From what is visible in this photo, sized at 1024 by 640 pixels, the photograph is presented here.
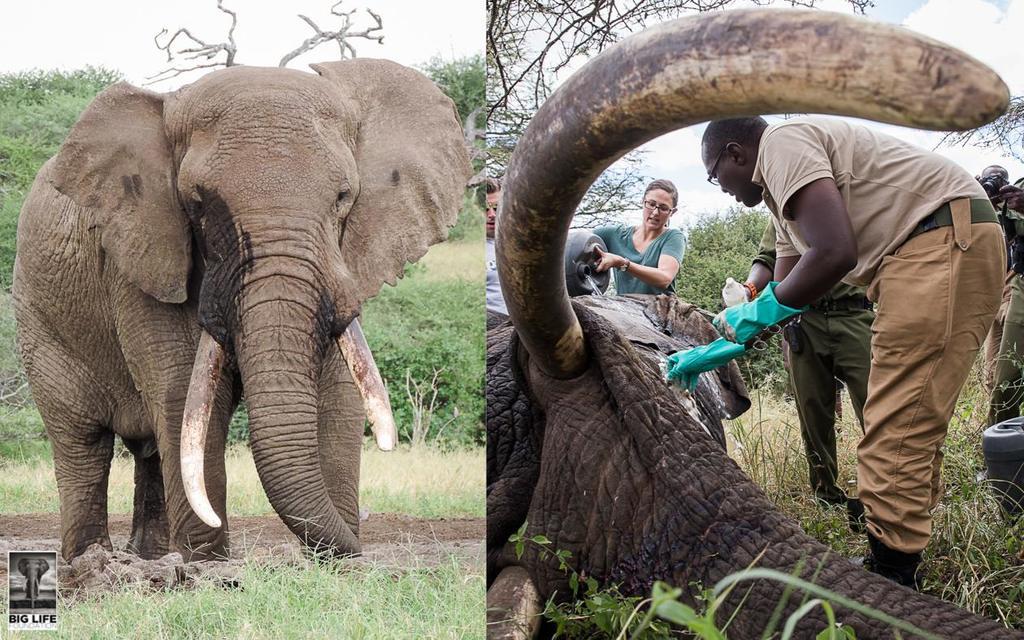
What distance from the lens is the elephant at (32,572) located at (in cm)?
221

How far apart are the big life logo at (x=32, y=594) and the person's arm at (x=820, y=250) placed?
159 centimetres

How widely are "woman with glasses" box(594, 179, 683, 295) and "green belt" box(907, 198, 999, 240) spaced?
1.34 m

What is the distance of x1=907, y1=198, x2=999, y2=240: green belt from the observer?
2.28 metres

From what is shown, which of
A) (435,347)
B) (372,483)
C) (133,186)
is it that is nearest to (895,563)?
(435,347)

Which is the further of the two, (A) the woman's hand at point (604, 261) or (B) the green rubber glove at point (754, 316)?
(A) the woman's hand at point (604, 261)

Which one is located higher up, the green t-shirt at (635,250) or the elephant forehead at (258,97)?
the elephant forehead at (258,97)

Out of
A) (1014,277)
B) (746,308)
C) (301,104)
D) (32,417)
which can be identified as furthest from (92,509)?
(1014,277)

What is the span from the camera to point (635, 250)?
157 inches

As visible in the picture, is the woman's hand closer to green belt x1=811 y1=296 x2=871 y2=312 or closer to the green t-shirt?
the green t-shirt

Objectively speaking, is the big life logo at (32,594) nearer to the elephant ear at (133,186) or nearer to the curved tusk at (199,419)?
the curved tusk at (199,419)

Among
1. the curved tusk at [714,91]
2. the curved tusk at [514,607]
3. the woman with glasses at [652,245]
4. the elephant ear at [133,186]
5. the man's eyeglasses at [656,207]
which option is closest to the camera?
the curved tusk at [714,91]

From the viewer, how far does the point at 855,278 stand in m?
2.32

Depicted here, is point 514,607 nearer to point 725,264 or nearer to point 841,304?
point 841,304

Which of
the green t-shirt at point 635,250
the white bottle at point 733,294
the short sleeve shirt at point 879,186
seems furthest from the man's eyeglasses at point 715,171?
the green t-shirt at point 635,250
